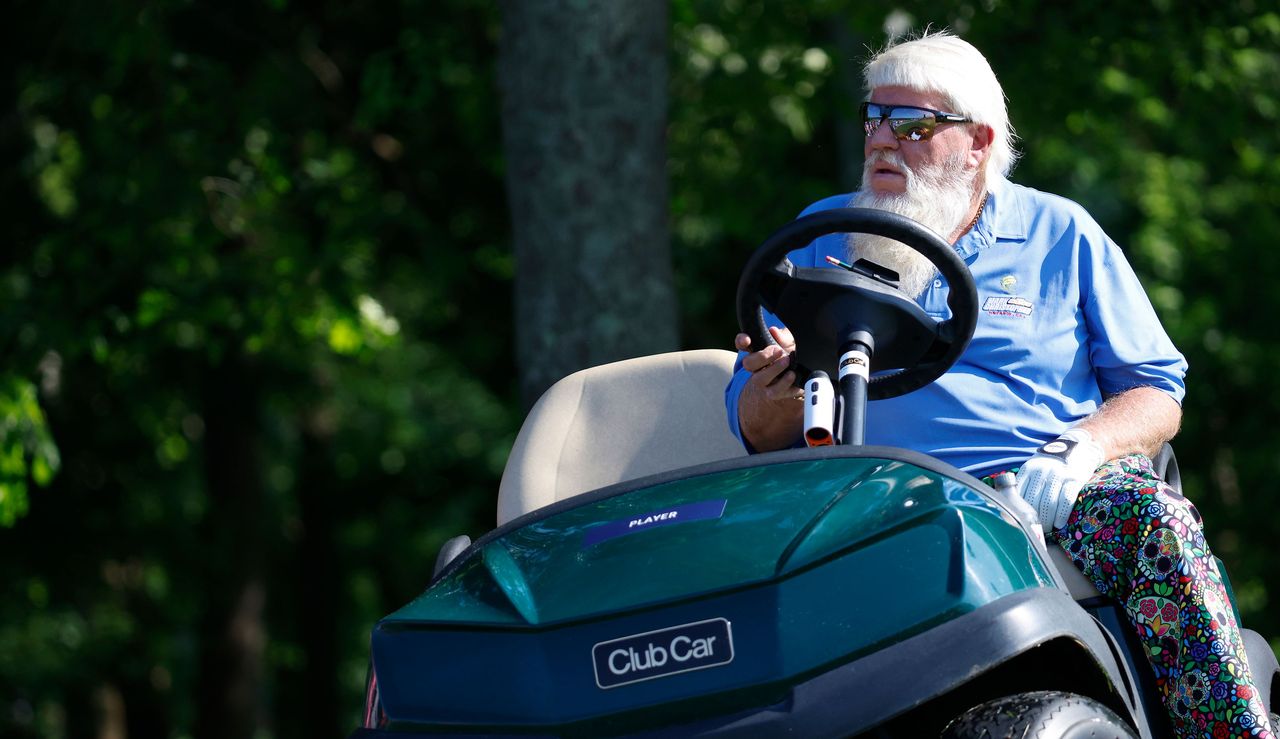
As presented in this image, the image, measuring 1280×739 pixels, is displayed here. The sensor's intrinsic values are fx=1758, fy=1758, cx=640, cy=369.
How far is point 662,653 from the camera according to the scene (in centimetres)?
230

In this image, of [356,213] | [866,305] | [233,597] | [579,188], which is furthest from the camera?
[233,597]

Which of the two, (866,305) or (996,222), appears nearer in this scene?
(866,305)

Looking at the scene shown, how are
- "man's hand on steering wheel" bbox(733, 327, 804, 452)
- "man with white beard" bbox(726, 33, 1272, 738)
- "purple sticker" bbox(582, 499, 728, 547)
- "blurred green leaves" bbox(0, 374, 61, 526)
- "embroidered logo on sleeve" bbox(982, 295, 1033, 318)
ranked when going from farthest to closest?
"blurred green leaves" bbox(0, 374, 61, 526)
"embroidered logo on sleeve" bbox(982, 295, 1033, 318)
"man's hand on steering wheel" bbox(733, 327, 804, 452)
"man with white beard" bbox(726, 33, 1272, 738)
"purple sticker" bbox(582, 499, 728, 547)

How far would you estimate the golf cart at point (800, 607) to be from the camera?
224cm

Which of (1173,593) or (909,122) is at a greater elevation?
(909,122)

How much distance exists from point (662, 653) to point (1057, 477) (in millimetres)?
843

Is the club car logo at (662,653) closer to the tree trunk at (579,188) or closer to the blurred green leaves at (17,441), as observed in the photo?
A: the tree trunk at (579,188)

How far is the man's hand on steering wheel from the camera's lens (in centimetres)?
295

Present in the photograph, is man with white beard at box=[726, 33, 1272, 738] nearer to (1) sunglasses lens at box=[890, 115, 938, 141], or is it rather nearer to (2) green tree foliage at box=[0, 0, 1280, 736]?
(1) sunglasses lens at box=[890, 115, 938, 141]

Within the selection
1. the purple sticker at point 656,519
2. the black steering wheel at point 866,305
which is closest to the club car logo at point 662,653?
the purple sticker at point 656,519

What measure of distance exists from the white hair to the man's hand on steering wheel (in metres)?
0.59

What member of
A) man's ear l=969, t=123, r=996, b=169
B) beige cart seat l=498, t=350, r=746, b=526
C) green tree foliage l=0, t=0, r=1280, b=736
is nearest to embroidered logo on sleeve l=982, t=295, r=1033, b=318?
man's ear l=969, t=123, r=996, b=169

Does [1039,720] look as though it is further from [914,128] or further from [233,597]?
[233,597]

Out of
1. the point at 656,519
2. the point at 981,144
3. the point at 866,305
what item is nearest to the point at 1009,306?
the point at 981,144
